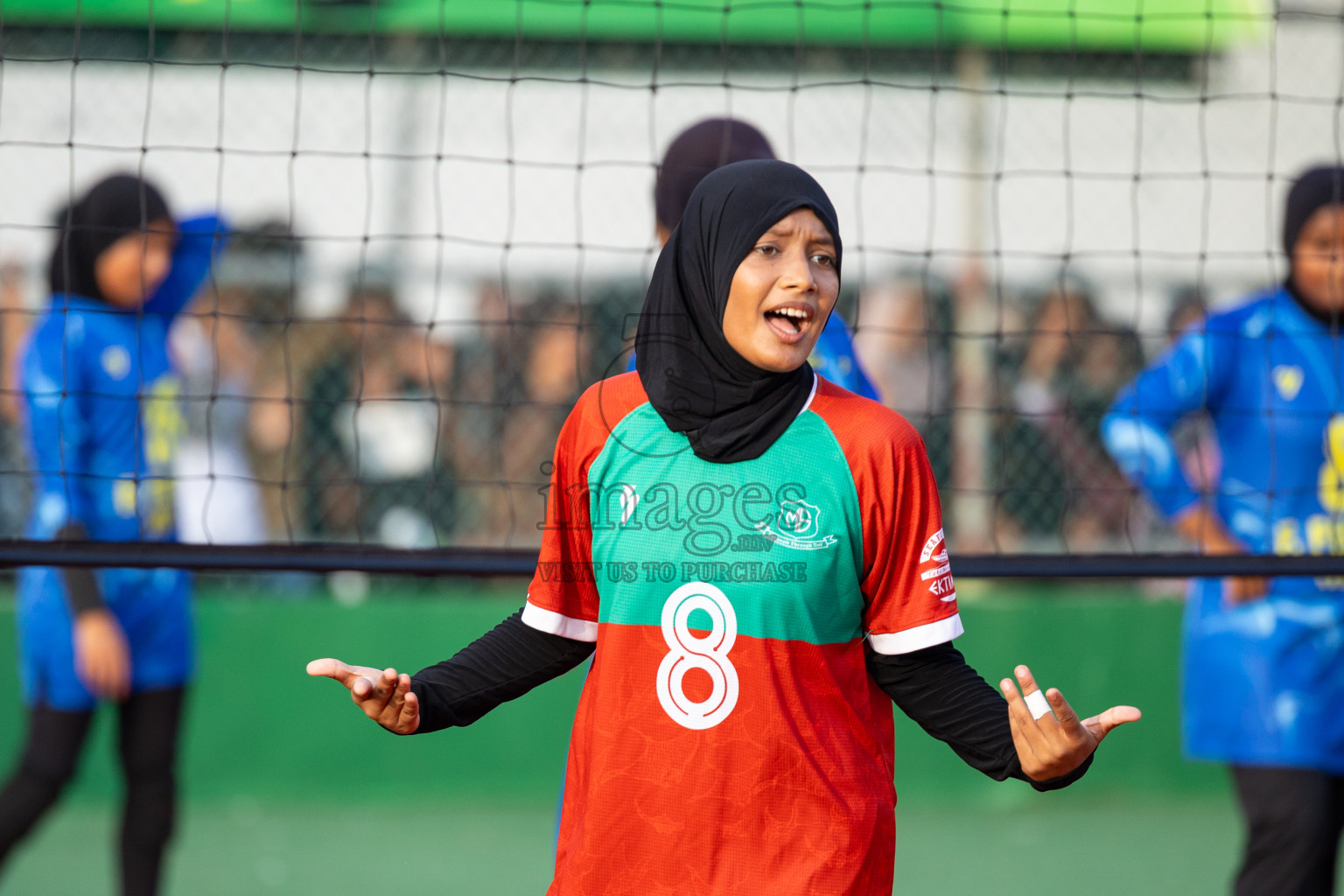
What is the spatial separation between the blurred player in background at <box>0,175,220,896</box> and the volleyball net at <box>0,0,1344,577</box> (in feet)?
5.48

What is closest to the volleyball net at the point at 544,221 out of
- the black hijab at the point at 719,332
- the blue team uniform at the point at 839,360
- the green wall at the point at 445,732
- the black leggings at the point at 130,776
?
the green wall at the point at 445,732

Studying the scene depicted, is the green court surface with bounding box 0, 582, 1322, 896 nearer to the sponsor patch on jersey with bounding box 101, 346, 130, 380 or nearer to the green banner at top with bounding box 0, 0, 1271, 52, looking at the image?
the sponsor patch on jersey with bounding box 101, 346, 130, 380

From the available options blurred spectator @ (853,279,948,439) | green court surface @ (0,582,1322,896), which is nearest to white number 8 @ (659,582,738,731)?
green court surface @ (0,582,1322,896)

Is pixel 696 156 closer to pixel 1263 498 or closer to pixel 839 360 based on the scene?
pixel 839 360

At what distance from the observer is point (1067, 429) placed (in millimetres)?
6316

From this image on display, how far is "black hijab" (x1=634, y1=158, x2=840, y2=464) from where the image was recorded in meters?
1.89

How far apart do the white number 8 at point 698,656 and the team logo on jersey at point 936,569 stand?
28 centimetres

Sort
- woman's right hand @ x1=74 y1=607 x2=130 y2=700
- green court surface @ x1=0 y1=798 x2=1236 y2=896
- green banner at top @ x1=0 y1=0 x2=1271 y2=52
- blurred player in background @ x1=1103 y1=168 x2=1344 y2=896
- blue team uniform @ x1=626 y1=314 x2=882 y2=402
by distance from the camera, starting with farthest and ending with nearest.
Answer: green banner at top @ x1=0 y1=0 x2=1271 y2=52 → green court surface @ x1=0 y1=798 x2=1236 y2=896 → woman's right hand @ x1=74 y1=607 x2=130 y2=700 → blurred player in background @ x1=1103 y1=168 x2=1344 y2=896 → blue team uniform @ x1=626 y1=314 x2=882 y2=402

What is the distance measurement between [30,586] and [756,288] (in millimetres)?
2928

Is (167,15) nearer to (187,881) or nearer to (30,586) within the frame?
(30,586)

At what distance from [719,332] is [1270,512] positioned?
202 cm

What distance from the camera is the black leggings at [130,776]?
11.8 feet

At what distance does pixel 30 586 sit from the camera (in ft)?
12.8

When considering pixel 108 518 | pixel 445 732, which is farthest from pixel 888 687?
pixel 445 732
